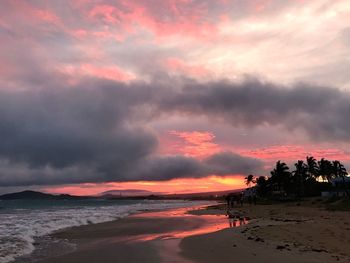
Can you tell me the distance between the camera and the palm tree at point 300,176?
10582cm

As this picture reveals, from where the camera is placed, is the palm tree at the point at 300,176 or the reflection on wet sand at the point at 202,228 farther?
the palm tree at the point at 300,176

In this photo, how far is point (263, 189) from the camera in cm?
12338

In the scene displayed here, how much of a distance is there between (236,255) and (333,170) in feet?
315

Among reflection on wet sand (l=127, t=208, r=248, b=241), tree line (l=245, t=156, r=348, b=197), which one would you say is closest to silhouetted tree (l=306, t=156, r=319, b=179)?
tree line (l=245, t=156, r=348, b=197)

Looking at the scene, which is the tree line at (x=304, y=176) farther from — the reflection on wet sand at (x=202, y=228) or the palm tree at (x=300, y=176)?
the reflection on wet sand at (x=202, y=228)

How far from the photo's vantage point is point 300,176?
4210 inches

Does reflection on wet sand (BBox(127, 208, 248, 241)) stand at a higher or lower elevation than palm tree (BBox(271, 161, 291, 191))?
lower

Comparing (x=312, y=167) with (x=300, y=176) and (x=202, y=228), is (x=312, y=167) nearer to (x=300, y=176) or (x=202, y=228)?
(x=300, y=176)

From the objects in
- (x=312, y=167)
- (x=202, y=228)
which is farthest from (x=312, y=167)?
(x=202, y=228)

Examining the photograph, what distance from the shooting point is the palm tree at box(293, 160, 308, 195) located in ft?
347

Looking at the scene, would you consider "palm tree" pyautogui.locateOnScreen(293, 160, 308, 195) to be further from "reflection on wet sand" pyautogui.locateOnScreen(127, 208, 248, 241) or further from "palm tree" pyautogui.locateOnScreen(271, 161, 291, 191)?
"reflection on wet sand" pyautogui.locateOnScreen(127, 208, 248, 241)

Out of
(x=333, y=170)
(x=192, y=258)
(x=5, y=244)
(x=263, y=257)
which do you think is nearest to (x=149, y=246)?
(x=192, y=258)

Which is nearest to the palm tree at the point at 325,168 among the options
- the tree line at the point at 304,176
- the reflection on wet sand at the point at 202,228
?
the tree line at the point at 304,176

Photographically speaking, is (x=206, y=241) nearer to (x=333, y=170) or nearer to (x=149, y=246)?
(x=149, y=246)
